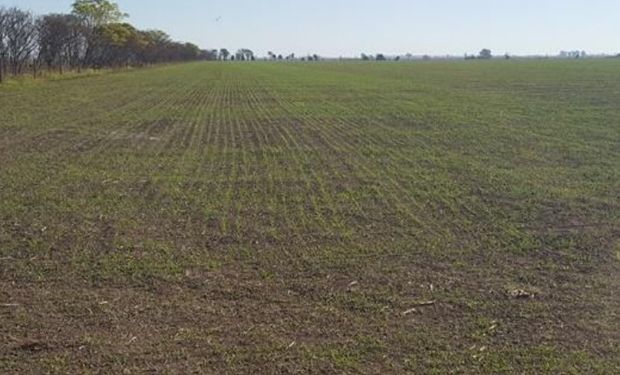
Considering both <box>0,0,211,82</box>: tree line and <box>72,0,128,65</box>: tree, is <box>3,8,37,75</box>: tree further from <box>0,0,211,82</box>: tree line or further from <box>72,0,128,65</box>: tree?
<box>72,0,128,65</box>: tree

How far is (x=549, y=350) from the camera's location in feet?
14.8

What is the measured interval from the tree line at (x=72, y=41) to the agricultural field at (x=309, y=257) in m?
27.5

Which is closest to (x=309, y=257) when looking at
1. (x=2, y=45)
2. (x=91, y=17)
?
(x=2, y=45)

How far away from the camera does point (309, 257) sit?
253 inches

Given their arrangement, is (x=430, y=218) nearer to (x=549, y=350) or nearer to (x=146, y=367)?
(x=549, y=350)

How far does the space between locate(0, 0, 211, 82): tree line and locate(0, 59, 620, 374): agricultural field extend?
27480mm

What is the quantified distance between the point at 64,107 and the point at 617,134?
18416mm

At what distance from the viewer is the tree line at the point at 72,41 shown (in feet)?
125

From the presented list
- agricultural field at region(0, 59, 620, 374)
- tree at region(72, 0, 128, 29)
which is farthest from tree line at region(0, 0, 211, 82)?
agricultural field at region(0, 59, 620, 374)

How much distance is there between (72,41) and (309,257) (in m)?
50.7

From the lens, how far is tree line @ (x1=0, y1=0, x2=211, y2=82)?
38125mm

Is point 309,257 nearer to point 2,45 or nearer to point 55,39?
point 2,45

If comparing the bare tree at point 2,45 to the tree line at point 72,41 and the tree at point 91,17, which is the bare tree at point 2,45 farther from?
the tree at point 91,17

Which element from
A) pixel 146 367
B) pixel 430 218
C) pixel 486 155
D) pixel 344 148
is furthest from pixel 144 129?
pixel 146 367
